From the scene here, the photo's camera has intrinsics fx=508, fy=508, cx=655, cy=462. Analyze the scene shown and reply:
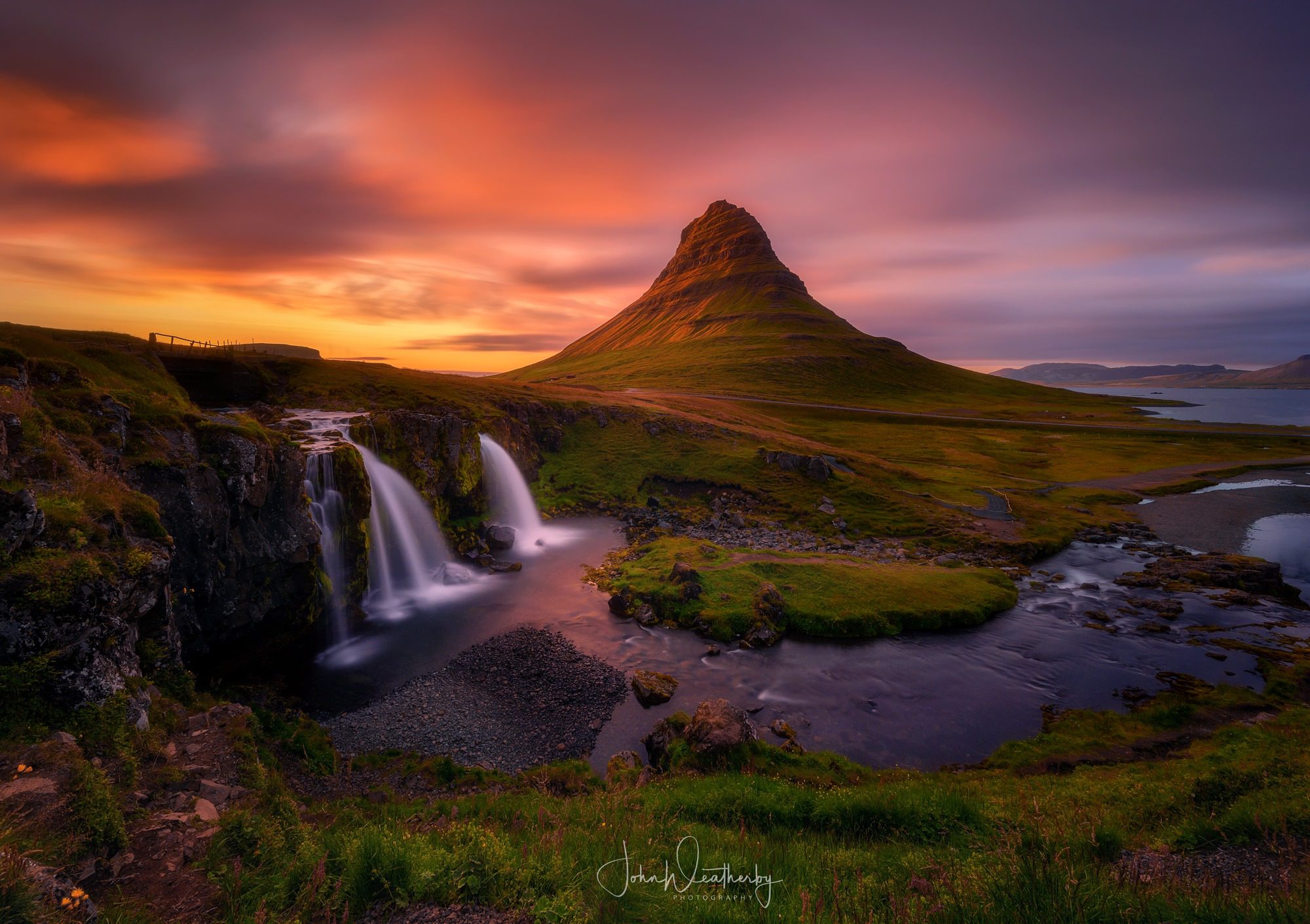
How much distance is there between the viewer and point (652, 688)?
2403 cm

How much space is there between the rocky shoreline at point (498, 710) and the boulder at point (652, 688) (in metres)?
0.78

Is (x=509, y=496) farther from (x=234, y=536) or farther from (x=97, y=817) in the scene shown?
(x=97, y=817)

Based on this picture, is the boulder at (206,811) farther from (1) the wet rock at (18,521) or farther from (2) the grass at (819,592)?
(2) the grass at (819,592)

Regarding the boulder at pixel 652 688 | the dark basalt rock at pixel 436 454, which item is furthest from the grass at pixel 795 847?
the dark basalt rock at pixel 436 454

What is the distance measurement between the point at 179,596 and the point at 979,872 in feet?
87.0

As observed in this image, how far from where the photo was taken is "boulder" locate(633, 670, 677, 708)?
23719mm

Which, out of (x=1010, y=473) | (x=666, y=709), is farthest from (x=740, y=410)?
(x=666, y=709)

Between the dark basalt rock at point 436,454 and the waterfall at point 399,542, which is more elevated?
the dark basalt rock at point 436,454

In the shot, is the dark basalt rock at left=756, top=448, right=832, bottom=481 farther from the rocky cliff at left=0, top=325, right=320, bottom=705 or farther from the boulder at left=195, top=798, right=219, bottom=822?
the boulder at left=195, top=798, right=219, bottom=822

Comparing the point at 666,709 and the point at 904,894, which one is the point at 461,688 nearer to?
the point at 666,709

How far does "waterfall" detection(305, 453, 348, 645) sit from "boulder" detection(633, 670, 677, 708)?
1734cm

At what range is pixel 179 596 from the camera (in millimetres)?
19938

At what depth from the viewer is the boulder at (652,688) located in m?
23.7

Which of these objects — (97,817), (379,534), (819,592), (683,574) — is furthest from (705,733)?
(379,534)
